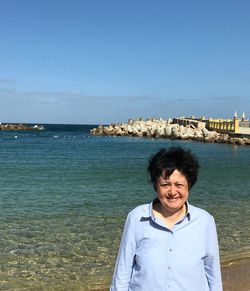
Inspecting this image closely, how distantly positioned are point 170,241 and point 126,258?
0.27 meters

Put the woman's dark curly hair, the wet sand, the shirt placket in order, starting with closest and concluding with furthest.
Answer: the shirt placket < the woman's dark curly hair < the wet sand

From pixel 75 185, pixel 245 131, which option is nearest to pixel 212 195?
pixel 75 185

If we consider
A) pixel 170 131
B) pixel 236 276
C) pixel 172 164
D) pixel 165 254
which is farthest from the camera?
pixel 170 131

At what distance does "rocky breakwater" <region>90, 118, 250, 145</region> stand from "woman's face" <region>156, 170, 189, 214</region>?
5409 cm

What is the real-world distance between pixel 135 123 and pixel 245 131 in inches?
1138

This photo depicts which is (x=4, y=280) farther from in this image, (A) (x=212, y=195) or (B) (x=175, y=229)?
(A) (x=212, y=195)

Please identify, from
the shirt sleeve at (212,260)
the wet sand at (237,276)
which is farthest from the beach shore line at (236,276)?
the shirt sleeve at (212,260)

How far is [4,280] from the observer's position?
654 cm

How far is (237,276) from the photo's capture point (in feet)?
21.9

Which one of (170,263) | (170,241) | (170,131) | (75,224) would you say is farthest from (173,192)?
(170,131)

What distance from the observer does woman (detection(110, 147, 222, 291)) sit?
249cm

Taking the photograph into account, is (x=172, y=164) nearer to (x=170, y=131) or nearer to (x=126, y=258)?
(x=126, y=258)

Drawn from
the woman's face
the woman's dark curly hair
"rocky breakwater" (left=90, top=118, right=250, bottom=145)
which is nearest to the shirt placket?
the woman's face

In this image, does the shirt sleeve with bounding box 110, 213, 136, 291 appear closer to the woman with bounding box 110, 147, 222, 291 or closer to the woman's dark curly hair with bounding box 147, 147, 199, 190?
the woman with bounding box 110, 147, 222, 291
